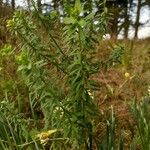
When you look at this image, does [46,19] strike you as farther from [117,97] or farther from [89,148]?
[117,97]

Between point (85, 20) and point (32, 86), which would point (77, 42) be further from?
point (32, 86)

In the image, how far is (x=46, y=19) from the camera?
2.39 metres

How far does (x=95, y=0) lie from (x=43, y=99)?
0.60 meters

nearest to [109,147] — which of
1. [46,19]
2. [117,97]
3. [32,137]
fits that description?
[32,137]

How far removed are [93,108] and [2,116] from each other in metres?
0.51

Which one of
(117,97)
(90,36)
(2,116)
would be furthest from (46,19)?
(117,97)

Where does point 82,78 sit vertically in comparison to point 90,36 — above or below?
below

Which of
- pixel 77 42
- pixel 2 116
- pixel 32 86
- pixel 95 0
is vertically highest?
pixel 95 0

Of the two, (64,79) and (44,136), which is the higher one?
(64,79)

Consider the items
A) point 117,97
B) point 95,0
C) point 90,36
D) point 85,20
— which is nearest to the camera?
point 85,20

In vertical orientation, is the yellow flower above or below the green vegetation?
below

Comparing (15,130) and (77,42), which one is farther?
(15,130)

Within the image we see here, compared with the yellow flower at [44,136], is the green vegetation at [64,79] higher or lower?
higher

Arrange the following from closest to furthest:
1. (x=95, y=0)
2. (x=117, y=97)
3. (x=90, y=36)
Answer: (x=90, y=36) → (x=95, y=0) → (x=117, y=97)
